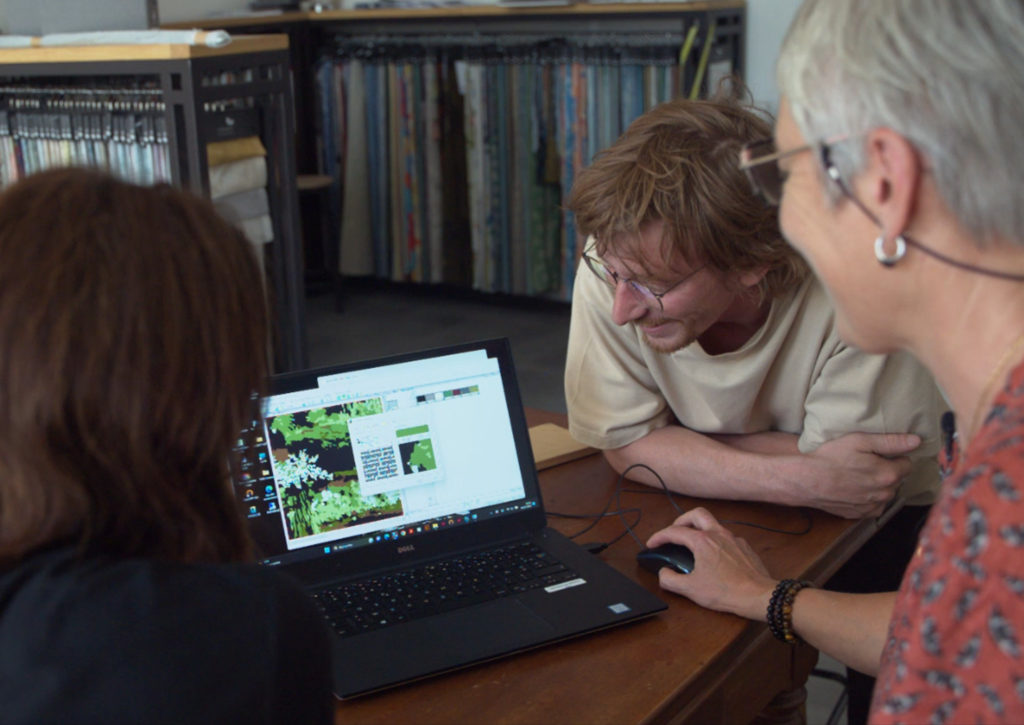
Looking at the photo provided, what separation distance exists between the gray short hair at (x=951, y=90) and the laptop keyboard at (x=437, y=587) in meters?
0.69

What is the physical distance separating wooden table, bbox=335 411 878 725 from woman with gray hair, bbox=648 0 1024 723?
0.36 m

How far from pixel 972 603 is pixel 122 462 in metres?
0.56

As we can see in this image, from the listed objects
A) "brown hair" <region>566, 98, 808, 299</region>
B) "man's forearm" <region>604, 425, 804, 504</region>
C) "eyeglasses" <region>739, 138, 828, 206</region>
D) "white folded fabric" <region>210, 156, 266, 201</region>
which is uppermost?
"eyeglasses" <region>739, 138, 828, 206</region>

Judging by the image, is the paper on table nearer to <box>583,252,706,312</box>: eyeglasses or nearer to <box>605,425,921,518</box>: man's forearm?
<box>605,425,921,518</box>: man's forearm

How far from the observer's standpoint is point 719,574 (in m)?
1.27

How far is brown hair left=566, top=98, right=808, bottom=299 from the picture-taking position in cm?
147

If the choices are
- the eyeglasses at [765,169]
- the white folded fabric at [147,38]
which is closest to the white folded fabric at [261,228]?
the white folded fabric at [147,38]

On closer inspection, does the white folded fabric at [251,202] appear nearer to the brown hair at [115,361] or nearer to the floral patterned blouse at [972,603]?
the brown hair at [115,361]

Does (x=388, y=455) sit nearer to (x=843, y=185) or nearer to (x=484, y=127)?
(x=843, y=185)

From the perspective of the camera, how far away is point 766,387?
165 cm

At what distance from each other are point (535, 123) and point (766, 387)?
3.46 meters

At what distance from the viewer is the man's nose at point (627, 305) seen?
1551 millimetres

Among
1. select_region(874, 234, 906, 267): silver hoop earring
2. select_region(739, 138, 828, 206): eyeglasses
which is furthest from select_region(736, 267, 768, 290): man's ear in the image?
select_region(874, 234, 906, 267): silver hoop earring

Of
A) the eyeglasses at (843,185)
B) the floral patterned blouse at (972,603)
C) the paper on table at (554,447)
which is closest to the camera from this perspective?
the floral patterned blouse at (972,603)
